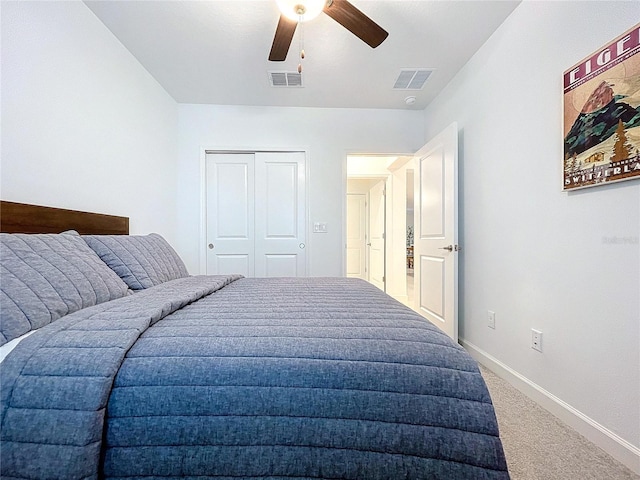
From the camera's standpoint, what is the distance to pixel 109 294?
1.27 meters

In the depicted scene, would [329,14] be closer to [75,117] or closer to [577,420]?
[75,117]

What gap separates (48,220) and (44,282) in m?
0.83

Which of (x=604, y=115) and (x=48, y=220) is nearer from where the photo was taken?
(x=604, y=115)

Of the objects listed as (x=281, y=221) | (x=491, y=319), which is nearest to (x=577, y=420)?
(x=491, y=319)

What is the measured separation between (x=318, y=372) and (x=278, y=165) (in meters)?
3.05

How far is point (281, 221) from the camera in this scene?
11.7 ft

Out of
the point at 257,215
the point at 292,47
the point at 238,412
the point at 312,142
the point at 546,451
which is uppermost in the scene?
the point at 292,47

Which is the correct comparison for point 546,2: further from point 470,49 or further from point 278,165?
point 278,165


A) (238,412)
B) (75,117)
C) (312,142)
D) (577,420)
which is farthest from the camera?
(312,142)

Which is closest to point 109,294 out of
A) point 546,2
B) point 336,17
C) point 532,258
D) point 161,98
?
point 336,17

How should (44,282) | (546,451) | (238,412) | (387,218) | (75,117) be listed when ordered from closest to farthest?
(238,412), (44,282), (546,451), (75,117), (387,218)

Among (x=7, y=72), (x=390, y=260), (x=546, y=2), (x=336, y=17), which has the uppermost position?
(x=546, y=2)

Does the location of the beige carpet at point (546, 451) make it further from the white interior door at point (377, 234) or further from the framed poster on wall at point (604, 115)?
the white interior door at point (377, 234)

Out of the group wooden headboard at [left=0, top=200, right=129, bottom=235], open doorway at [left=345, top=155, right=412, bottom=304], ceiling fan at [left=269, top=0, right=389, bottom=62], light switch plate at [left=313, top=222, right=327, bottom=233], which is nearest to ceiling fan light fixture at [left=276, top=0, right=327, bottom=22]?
ceiling fan at [left=269, top=0, right=389, bottom=62]
